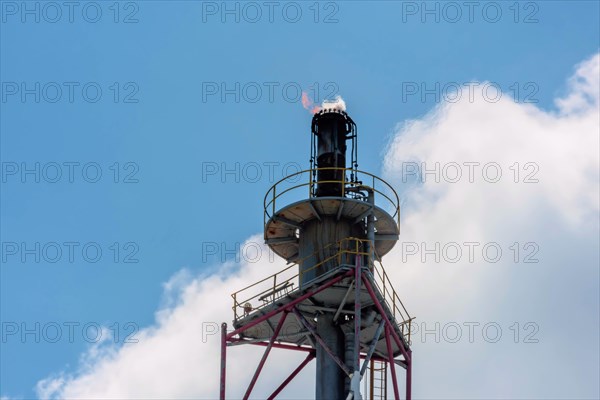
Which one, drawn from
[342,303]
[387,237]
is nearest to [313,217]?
[387,237]

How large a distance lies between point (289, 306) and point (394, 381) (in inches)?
200

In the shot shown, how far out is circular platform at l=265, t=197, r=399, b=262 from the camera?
46281mm

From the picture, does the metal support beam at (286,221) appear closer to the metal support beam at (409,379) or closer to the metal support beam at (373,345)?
the metal support beam at (373,345)

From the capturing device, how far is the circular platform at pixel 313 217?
4628 centimetres

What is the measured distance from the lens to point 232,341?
46.6 m

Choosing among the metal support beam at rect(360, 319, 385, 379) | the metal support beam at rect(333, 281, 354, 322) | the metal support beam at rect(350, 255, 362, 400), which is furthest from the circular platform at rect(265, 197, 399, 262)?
the metal support beam at rect(360, 319, 385, 379)

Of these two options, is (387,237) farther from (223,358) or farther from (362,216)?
(223,358)

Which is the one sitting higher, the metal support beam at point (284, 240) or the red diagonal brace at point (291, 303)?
the metal support beam at point (284, 240)

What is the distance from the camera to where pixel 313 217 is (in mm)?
47125

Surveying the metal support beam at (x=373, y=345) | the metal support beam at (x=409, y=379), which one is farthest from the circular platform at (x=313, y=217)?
the metal support beam at (x=409, y=379)

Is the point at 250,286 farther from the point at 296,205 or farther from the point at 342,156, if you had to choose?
the point at 342,156

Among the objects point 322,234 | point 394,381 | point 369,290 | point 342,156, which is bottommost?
point 394,381

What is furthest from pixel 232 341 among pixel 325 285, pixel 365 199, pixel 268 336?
pixel 365 199

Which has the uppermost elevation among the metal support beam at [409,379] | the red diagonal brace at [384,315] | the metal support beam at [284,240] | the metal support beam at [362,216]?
the metal support beam at [362,216]
